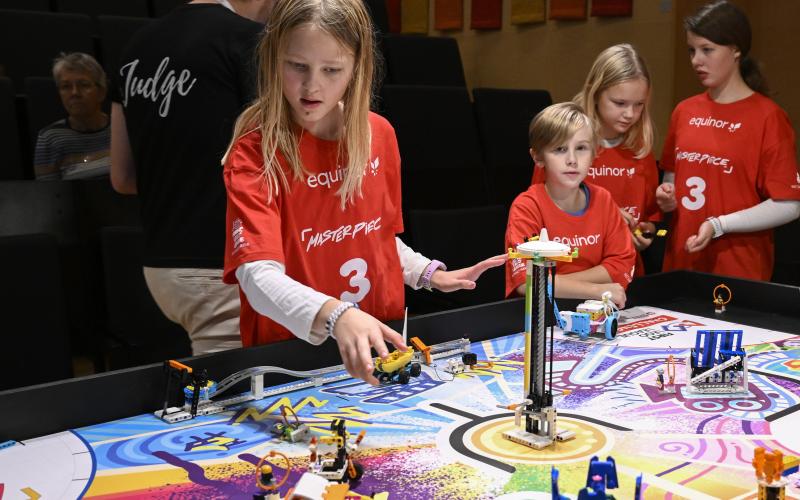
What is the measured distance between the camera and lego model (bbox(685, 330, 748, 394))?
1.32 meters

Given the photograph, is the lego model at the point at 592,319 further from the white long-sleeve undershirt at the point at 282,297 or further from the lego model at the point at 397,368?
the white long-sleeve undershirt at the point at 282,297

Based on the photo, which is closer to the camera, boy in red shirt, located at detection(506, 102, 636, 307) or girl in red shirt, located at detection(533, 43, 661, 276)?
boy in red shirt, located at detection(506, 102, 636, 307)

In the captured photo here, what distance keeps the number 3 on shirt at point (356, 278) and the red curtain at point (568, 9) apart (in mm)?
3213

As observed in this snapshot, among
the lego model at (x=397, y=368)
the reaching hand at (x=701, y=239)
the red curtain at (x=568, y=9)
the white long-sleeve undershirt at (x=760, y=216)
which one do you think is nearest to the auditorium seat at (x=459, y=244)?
the reaching hand at (x=701, y=239)

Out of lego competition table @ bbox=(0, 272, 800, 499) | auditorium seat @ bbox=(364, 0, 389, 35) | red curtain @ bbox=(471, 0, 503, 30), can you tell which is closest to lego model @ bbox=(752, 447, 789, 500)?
lego competition table @ bbox=(0, 272, 800, 499)

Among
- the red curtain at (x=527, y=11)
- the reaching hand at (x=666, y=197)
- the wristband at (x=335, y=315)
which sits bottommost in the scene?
the wristband at (x=335, y=315)

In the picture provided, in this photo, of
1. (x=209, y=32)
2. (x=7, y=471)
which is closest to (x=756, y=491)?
(x=7, y=471)

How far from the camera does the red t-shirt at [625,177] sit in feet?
7.59

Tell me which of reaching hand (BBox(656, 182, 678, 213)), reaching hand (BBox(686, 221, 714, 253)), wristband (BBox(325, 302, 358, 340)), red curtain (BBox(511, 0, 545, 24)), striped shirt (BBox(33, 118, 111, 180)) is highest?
red curtain (BBox(511, 0, 545, 24))

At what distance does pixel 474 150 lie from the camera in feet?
11.5

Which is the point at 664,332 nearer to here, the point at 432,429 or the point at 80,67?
the point at 432,429

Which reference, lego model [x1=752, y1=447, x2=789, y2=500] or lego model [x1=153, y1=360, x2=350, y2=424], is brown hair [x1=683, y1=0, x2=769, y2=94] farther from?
lego model [x1=752, y1=447, x2=789, y2=500]

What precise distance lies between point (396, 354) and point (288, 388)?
189 millimetres

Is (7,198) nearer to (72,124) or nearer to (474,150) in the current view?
(72,124)
